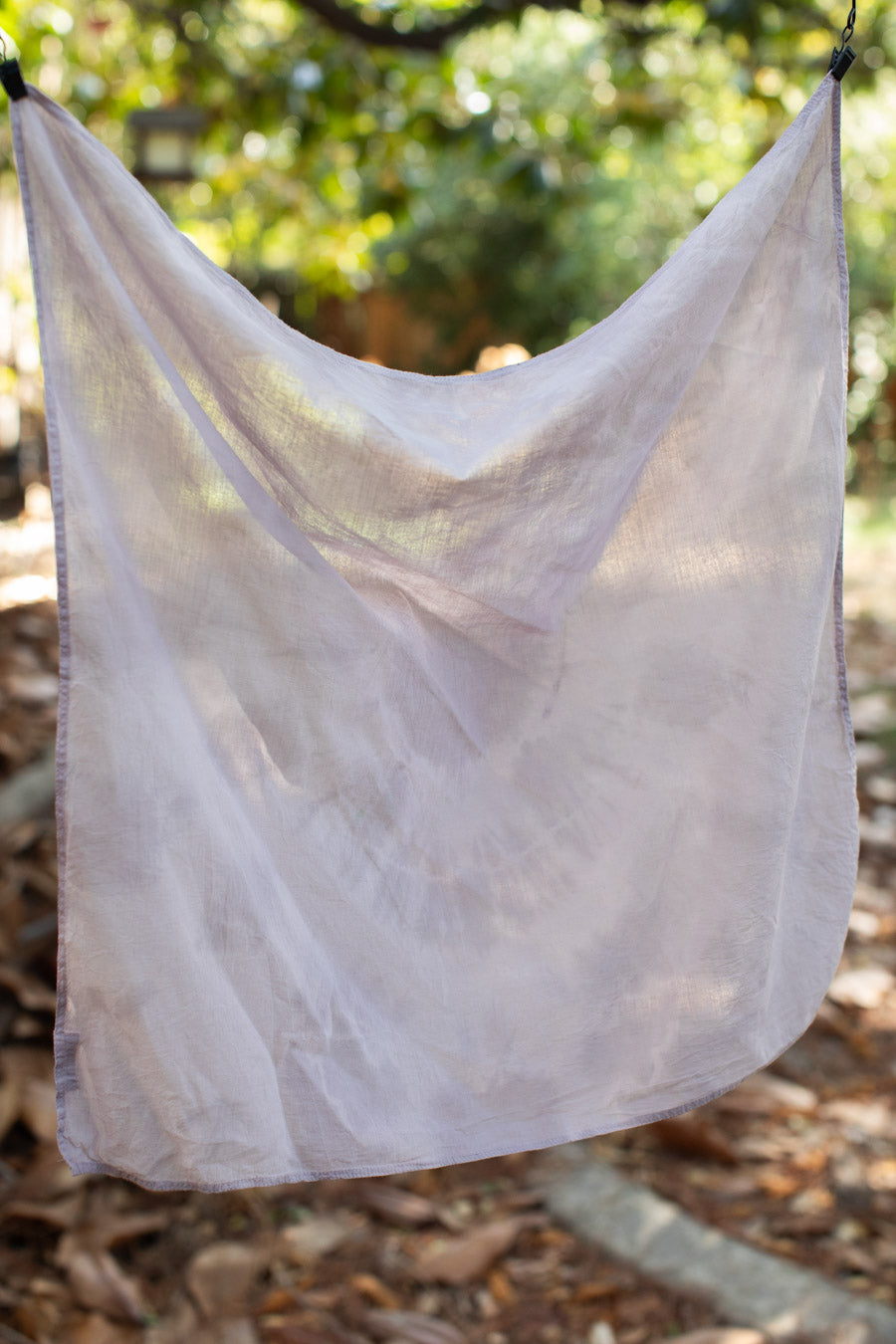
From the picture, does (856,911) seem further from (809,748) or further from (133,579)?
(133,579)

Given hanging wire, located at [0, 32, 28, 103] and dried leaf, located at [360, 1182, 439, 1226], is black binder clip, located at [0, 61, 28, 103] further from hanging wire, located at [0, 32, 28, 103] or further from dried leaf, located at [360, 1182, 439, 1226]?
dried leaf, located at [360, 1182, 439, 1226]

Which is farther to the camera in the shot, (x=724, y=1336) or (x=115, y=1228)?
(x=115, y=1228)

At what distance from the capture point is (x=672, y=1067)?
4.66 feet

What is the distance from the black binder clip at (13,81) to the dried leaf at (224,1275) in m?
1.94

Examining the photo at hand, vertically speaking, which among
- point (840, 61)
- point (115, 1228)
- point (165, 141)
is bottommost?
point (115, 1228)

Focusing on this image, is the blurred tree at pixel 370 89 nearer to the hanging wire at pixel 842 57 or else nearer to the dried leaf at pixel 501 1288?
the hanging wire at pixel 842 57

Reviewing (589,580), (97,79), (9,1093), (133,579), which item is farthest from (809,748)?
(97,79)

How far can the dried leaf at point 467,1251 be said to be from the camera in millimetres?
2199

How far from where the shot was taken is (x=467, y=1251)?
224 centimetres

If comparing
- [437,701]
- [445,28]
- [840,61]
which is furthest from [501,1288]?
[445,28]

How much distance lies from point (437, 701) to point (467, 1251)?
138 cm

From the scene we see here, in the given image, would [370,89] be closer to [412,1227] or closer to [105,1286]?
[412,1227]

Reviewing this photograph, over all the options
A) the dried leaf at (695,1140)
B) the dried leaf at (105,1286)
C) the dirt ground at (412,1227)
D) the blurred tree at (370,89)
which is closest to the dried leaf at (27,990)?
the dirt ground at (412,1227)

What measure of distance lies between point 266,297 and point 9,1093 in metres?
9.01
